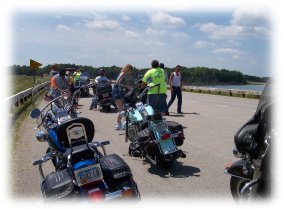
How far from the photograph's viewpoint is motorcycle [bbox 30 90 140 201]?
423 cm

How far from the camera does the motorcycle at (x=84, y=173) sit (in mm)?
4227

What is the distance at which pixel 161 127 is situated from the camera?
7047 mm

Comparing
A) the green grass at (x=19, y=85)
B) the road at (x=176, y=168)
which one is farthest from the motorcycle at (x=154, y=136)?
the green grass at (x=19, y=85)

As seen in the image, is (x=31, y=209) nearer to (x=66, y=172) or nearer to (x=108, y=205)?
(x=66, y=172)

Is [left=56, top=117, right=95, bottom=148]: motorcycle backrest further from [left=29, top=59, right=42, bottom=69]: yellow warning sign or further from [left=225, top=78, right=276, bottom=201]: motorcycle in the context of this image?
[left=29, top=59, right=42, bottom=69]: yellow warning sign

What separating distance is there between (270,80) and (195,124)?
8.46m

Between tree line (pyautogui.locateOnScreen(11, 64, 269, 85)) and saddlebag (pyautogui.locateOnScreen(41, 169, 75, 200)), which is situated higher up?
tree line (pyautogui.locateOnScreen(11, 64, 269, 85))

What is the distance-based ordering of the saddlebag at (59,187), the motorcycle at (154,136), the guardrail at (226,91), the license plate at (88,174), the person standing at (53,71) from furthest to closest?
the guardrail at (226,91) < the person standing at (53,71) < the motorcycle at (154,136) < the license plate at (88,174) < the saddlebag at (59,187)

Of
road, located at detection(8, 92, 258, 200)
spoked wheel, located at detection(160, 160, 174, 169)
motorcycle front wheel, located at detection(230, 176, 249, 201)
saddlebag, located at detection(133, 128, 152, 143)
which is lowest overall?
road, located at detection(8, 92, 258, 200)

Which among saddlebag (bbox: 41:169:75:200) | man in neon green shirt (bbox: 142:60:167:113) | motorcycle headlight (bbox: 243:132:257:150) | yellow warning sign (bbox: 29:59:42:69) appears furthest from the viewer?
yellow warning sign (bbox: 29:59:42:69)

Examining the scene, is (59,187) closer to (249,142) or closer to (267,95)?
(249,142)

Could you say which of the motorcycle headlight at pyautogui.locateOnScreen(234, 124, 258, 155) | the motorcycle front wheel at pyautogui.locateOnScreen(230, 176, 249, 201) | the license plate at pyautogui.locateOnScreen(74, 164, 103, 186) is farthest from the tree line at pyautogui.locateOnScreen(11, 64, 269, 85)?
the motorcycle headlight at pyautogui.locateOnScreen(234, 124, 258, 155)

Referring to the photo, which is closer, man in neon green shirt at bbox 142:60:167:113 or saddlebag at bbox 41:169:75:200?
saddlebag at bbox 41:169:75:200

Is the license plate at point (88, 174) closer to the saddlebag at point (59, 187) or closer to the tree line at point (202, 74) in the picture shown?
the saddlebag at point (59, 187)
